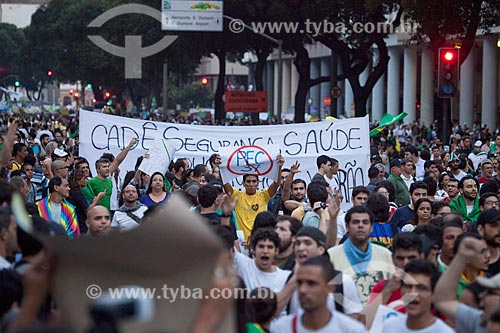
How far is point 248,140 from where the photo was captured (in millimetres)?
15539

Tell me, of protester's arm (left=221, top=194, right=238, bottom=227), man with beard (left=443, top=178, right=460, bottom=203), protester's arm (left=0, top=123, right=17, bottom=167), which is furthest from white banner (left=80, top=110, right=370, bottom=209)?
protester's arm (left=221, top=194, right=238, bottom=227)

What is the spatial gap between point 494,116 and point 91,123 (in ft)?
113

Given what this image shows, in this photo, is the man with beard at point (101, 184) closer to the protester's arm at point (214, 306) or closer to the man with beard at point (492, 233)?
the man with beard at point (492, 233)

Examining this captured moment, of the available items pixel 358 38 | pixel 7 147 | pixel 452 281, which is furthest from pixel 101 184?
pixel 358 38

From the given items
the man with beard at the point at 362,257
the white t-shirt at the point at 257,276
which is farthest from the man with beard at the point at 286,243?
the white t-shirt at the point at 257,276

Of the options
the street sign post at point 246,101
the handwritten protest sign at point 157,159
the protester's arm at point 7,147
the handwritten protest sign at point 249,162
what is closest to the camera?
the protester's arm at point 7,147

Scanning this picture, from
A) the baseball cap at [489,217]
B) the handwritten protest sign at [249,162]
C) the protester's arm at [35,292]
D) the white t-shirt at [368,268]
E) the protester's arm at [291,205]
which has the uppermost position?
the handwritten protest sign at [249,162]

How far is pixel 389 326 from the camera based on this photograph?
5.91 meters

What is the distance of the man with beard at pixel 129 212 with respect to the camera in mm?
10539

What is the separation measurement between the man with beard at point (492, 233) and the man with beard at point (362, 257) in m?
0.73

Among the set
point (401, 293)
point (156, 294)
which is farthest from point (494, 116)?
point (156, 294)

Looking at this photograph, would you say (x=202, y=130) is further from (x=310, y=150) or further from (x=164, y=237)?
(x=164, y=237)

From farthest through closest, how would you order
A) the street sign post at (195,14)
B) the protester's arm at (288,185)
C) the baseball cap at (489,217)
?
1. the street sign post at (195,14)
2. the protester's arm at (288,185)
3. the baseball cap at (489,217)

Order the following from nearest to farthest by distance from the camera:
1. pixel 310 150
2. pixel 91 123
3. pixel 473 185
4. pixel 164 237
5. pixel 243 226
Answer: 1. pixel 164 237
2. pixel 243 226
3. pixel 473 185
4. pixel 310 150
5. pixel 91 123
